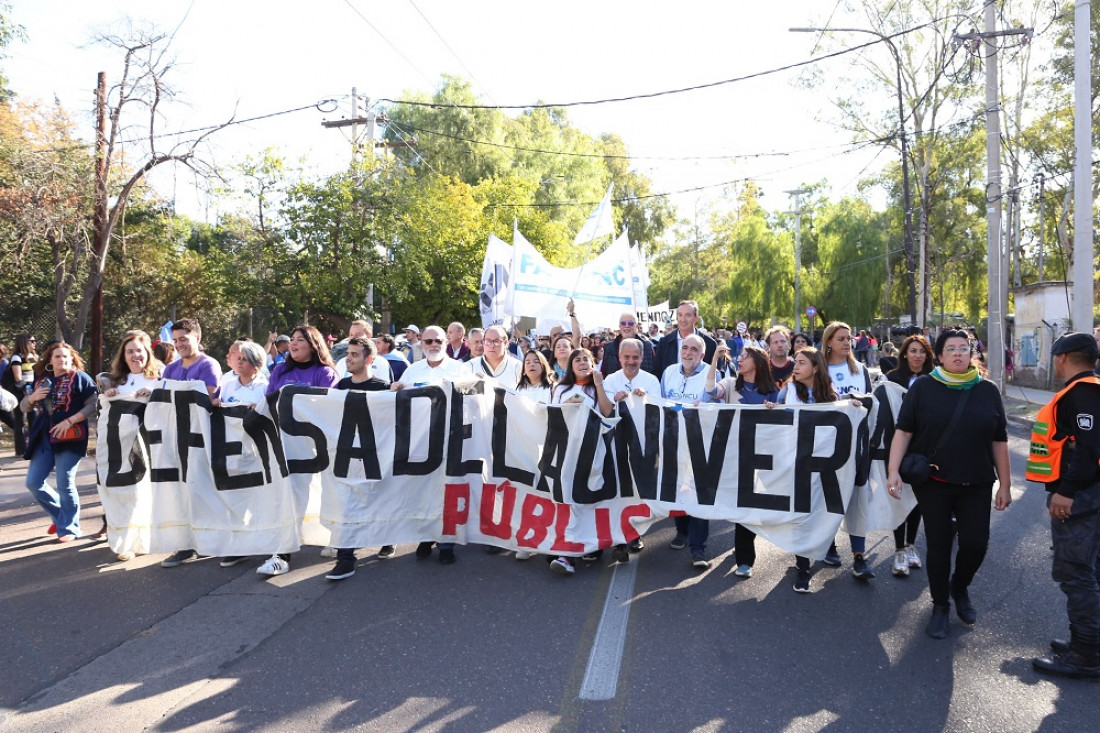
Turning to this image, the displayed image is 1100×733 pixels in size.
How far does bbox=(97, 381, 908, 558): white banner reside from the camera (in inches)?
232

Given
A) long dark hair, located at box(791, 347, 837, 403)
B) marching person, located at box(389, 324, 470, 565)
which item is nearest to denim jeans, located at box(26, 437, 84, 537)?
marching person, located at box(389, 324, 470, 565)

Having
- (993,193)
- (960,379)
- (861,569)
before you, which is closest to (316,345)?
(861,569)

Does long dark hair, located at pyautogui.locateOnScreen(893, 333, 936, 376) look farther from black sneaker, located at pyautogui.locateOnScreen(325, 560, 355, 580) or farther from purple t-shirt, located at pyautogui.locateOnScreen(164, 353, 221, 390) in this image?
purple t-shirt, located at pyautogui.locateOnScreen(164, 353, 221, 390)

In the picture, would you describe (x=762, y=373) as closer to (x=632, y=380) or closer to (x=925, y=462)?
(x=632, y=380)

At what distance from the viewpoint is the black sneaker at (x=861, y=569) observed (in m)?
5.51

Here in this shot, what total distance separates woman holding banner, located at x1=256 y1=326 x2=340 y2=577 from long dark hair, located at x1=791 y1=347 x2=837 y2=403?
11.6ft

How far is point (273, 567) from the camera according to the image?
18.9ft

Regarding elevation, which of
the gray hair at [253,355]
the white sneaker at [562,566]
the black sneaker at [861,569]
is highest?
the gray hair at [253,355]

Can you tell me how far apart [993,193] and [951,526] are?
14.4 m

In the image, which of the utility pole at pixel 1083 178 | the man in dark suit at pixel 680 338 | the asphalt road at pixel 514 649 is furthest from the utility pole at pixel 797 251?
the asphalt road at pixel 514 649

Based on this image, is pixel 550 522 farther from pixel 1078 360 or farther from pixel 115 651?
pixel 1078 360

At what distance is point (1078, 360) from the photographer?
4062 mm

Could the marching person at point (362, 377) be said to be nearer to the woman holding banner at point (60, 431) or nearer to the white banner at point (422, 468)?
the white banner at point (422, 468)

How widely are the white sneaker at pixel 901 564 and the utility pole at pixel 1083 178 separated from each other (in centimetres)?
967
